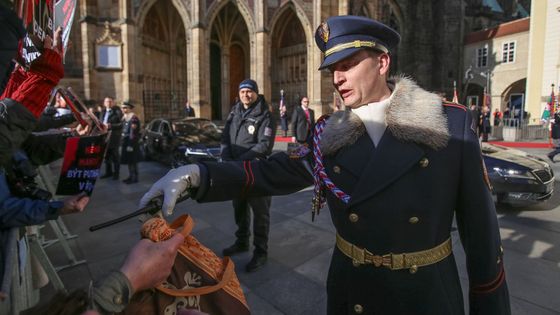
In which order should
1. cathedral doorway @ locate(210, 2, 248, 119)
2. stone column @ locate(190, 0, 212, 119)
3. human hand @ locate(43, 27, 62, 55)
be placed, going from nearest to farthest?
human hand @ locate(43, 27, 62, 55) → stone column @ locate(190, 0, 212, 119) → cathedral doorway @ locate(210, 2, 248, 119)

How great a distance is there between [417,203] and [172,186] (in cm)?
96

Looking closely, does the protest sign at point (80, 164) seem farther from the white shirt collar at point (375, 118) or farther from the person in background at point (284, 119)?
the person in background at point (284, 119)

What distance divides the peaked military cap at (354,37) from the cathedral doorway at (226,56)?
23839 mm

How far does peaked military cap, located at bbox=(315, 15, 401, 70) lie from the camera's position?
144 cm

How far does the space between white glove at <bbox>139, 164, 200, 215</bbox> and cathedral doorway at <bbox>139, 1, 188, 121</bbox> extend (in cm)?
1999

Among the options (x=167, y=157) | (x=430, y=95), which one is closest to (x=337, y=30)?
(x=430, y=95)

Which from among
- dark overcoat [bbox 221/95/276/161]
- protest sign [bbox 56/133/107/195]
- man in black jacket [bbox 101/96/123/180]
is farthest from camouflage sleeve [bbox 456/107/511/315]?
man in black jacket [bbox 101/96/123/180]

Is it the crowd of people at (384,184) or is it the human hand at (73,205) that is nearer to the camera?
the crowd of people at (384,184)

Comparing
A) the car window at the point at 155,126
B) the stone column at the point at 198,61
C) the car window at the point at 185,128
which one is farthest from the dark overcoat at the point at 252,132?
the stone column at the point at 198,61

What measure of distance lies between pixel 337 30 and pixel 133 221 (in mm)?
4872

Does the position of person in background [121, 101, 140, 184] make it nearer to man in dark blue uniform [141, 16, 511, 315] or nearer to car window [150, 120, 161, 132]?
car window [150, 120, 161, 132]

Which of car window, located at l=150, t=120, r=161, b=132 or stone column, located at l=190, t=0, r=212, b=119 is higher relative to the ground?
stone column, located at l=190, t=0, r=212, b=119

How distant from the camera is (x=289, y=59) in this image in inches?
955

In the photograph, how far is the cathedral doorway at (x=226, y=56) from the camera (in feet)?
81.2
